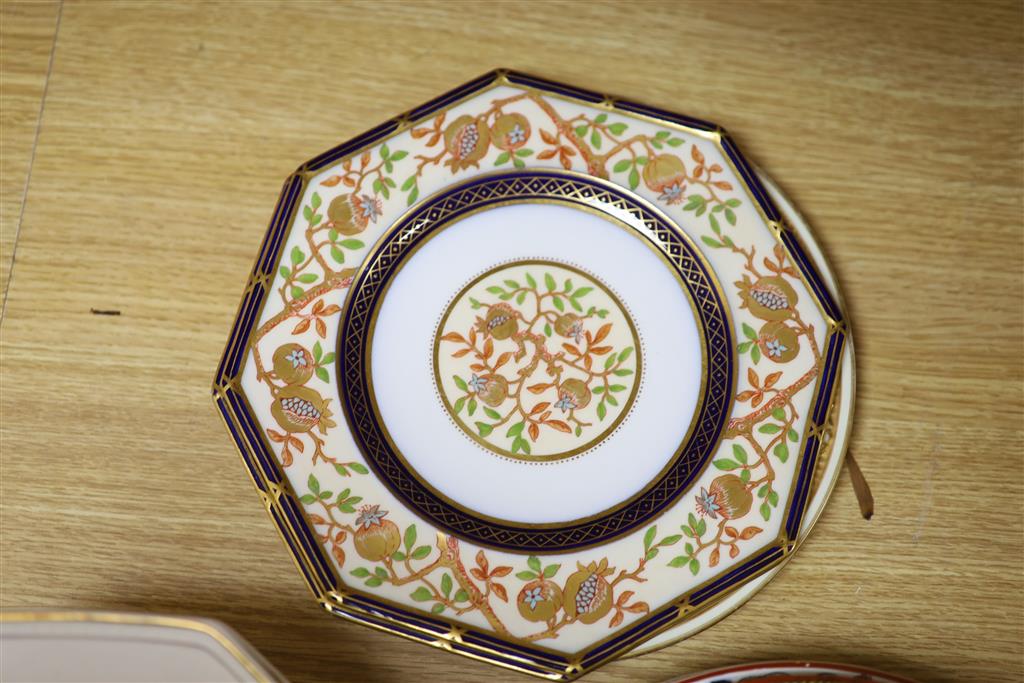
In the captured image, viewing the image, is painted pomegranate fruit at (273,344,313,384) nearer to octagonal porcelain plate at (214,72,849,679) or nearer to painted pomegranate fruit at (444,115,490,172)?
octagonal porcelain plate at (214,72,849,679)

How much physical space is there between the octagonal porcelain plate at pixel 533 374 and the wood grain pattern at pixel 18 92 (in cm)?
32

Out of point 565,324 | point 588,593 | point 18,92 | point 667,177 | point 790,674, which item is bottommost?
point 790,674

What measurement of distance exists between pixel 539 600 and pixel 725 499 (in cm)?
22

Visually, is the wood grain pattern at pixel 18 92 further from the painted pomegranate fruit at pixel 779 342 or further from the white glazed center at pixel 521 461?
the painted pomegranate fruit at pixel 779 342

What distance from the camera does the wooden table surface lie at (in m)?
0.69

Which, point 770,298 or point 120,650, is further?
point 770,298

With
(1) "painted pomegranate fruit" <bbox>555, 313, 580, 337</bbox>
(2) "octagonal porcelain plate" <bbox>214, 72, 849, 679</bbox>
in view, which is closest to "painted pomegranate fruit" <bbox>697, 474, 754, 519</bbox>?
(2) "octagonal porcelain plate" <bbox>214, 72, 849, 679</bbox>

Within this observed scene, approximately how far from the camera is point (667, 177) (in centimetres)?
71

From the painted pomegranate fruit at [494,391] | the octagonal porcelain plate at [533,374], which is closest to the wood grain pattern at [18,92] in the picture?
the octagonal porcelain plate at [533,374]

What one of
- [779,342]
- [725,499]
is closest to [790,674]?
[725,499]

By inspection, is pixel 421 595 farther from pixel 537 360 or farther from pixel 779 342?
pixel 779 342

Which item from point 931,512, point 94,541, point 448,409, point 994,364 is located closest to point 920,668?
point 931,512

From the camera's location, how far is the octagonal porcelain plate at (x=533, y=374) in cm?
66

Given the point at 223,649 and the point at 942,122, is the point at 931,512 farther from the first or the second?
the point at 223,649
